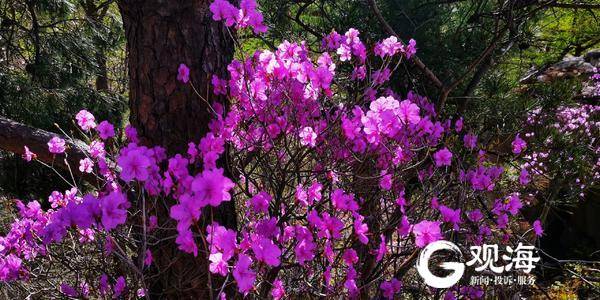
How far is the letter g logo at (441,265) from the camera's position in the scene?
2.11 m

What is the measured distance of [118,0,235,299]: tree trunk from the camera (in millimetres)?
2059

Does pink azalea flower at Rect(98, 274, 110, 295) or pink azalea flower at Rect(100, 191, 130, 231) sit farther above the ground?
pink azalea flower at Rect(100, 191, 130, 231)

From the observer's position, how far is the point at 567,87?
3.58 meters

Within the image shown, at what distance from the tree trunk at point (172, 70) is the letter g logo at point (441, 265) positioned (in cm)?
89

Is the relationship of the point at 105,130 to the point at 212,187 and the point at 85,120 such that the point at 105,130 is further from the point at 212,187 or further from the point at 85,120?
the point at 212,187

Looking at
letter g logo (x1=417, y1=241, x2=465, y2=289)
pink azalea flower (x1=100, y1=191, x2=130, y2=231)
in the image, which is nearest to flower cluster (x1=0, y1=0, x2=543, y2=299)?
pink azalea flower (x1=100, y1=191, x2=130, y2=231)

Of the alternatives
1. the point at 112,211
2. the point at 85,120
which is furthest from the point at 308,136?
the point at 85,120

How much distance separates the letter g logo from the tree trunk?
89 centimetres

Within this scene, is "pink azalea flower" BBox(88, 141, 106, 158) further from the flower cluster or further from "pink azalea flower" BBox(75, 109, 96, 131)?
"pink azalea flower" BBox(75, 109, 96, 131)

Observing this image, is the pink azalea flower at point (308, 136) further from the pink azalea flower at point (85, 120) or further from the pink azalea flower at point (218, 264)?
the pink azalea flower at point (85, 120)

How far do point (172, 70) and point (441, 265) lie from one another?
1.46 meters

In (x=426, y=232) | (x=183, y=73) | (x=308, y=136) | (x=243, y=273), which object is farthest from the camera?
(x=183, y=73)

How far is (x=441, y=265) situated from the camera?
2283 mm

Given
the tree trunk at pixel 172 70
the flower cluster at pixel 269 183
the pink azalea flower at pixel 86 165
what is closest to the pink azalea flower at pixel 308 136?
the flower cluster at pixel 269 183
